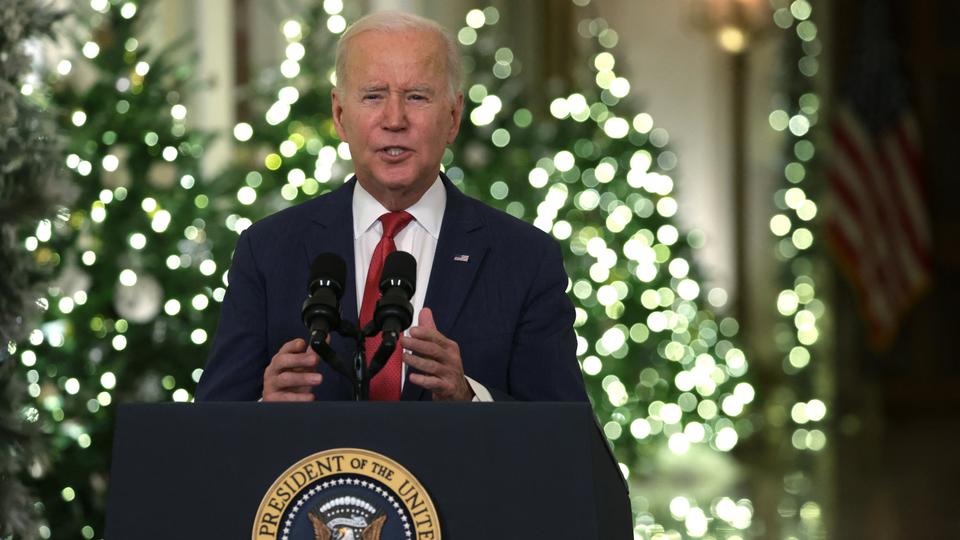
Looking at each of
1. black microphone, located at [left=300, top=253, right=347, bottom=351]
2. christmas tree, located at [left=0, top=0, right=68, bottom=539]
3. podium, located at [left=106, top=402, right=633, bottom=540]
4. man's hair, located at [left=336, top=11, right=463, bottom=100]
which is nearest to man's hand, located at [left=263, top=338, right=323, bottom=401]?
black microphone, located at [left=300, top=253, right=347, bottom=351]

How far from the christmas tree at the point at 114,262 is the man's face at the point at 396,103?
260cm

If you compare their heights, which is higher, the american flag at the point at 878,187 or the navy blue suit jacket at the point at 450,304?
the american flag at the point at 878,187

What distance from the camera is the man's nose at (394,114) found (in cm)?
244

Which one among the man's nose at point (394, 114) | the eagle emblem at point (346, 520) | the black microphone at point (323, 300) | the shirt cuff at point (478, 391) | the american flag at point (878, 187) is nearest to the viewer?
the eagle emblem at point (346, 520)

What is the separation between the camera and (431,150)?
8.20ft

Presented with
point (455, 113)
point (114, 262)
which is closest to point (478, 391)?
point (455, 113)

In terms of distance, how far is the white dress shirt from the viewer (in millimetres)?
2551

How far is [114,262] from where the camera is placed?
516 cm

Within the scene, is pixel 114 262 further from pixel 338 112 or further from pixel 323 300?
pixel 323 300

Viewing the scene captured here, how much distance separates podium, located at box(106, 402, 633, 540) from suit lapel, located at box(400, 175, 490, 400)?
46cm

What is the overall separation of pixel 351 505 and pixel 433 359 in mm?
291

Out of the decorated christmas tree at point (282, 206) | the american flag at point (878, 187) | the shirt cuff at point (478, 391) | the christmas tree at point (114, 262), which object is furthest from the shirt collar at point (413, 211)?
the american flag at point (878, 187)

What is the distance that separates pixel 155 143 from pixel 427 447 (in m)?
3.57

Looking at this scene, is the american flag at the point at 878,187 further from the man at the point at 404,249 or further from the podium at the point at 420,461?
the podium at the point at 420,461
